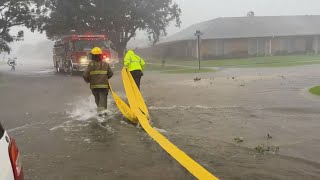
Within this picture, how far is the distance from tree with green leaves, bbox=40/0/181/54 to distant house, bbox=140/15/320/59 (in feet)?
31.1

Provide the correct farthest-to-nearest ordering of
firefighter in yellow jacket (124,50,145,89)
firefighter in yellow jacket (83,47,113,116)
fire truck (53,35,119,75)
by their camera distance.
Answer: fire truck (53,35,119,75) → firefighter in yellow jacket (124,50,145,89) → firefighter in yellow jacket (83,47,113,116)

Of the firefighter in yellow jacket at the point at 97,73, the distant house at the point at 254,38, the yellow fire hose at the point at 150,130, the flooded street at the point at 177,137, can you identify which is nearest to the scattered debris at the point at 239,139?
the flooded street at the point at 177,137

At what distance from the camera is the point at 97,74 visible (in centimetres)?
1041

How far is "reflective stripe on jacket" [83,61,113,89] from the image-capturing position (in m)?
10.4

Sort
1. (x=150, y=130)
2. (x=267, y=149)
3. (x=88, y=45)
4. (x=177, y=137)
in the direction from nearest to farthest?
(x=267, y=149) < (x=177, y=137) < (x=150, y=130) < (x=88, y=45)

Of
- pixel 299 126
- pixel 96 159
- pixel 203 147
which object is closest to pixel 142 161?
pixel 96 159

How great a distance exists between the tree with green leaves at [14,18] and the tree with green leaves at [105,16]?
5.23 ft

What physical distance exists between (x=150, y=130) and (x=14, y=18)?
34.6 metres

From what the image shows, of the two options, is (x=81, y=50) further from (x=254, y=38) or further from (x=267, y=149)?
(x=254, y=38)

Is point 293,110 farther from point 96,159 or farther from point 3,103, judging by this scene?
point 3,103

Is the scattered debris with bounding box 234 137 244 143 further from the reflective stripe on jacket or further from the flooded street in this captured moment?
the reflective stripe on jacket

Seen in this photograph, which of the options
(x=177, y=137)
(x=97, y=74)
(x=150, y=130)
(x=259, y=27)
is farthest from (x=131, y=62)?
(x=259, y=27)

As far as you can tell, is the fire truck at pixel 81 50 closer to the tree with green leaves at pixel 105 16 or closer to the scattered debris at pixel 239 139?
the tree with green leaves at pixel 105 16

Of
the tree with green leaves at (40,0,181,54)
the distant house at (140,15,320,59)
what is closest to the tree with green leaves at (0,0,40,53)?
the tree with green leaves at (40,0,181,54)
